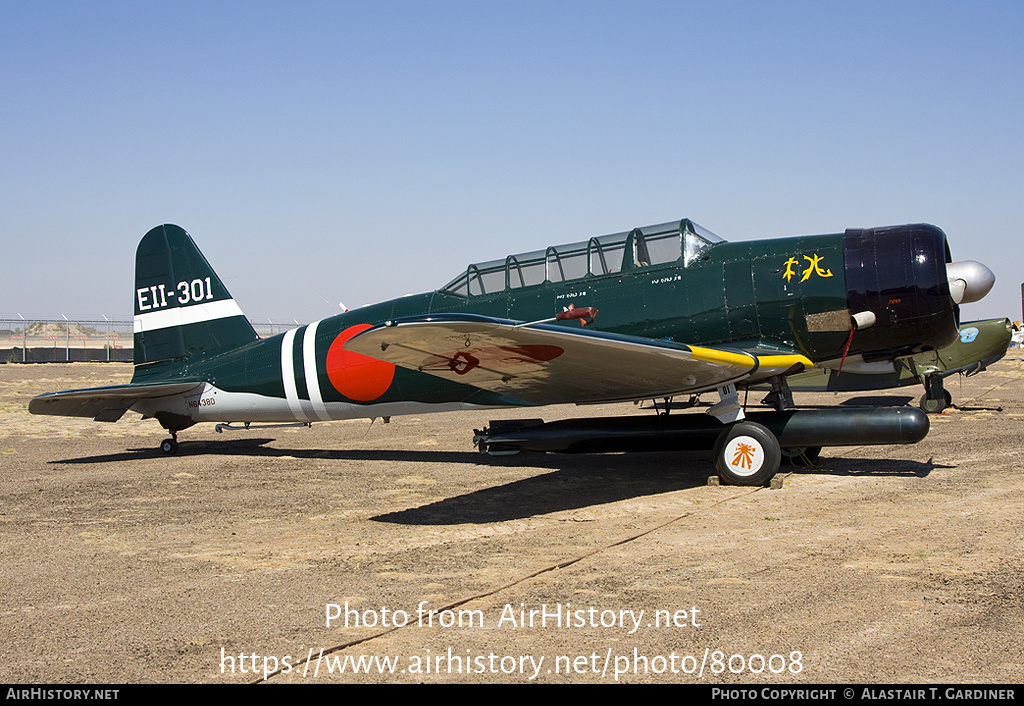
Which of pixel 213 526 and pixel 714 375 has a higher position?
pixel 714 375

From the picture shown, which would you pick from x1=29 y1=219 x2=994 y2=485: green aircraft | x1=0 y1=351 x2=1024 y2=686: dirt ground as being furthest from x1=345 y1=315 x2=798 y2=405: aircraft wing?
x1=0 y1=351 x2=1024 y2=686: dirt ground

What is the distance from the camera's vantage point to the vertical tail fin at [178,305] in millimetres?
12648

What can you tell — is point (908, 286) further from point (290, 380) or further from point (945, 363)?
point (945, 363)

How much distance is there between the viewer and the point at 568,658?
3.66 metres

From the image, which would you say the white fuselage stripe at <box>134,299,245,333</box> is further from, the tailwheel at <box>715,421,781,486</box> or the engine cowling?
the engine cowling

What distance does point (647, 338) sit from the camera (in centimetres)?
935

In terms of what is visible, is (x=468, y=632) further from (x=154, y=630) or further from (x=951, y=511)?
(x=951, y=511)

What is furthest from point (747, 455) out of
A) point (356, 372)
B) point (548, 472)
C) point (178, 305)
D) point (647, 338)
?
point (178, 305)

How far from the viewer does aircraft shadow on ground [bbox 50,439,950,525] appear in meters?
7.48

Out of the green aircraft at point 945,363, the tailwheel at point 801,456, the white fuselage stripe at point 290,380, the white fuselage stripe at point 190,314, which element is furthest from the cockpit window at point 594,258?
the green aircraft at point 945,363

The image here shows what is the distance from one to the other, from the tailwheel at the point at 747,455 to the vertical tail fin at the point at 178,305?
7.52 metres

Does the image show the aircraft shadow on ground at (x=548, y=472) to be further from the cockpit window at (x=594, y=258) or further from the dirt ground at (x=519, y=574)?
→ the cockpit window at (x=594, y=258)

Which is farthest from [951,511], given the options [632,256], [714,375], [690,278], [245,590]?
[245,590]
